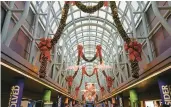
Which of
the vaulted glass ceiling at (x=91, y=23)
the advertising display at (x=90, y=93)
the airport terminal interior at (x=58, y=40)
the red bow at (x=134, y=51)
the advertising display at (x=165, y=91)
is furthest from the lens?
the advertising display at (x=90, y=93)

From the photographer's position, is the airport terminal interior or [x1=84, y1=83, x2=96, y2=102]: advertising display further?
[x1=84, y1=83, x2=96, y2=102]: advertising display

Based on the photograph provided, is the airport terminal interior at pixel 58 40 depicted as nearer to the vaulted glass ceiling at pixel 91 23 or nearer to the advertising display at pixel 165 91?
the advertising display at pixel 165 91

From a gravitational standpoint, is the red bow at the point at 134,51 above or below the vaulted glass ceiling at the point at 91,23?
below

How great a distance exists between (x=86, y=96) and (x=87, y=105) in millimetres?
2640

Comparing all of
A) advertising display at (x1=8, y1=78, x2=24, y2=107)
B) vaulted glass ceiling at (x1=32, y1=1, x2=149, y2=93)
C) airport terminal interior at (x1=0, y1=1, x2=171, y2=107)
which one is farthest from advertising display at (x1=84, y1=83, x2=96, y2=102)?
advertising display at (x1=8, y1=78, x2=24, y2=107)

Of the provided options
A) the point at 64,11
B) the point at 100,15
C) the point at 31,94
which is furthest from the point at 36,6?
the point at 100,15

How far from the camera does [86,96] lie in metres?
46.7

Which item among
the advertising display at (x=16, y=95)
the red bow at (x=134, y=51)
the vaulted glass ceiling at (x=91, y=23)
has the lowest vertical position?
the advertising display at (x=16, y=95)

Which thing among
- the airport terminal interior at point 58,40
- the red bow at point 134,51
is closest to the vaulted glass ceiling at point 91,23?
the airport terminal interior at point 58,40

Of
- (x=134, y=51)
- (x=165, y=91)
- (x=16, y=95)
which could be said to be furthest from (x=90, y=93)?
(x=134, y=51)

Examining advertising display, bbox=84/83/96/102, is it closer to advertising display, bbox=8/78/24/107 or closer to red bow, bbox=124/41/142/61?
advertising display, bbox=8/78/24/107

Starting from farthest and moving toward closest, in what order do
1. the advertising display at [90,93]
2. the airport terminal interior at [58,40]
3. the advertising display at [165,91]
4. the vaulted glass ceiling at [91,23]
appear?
the advertising display at [90,93], the vaulted glass ceiling at [91,23], the airport terminal interior at [58,40], the advertising display at [165,91]

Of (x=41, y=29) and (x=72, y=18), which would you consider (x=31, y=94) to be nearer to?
(x=41, y=29)

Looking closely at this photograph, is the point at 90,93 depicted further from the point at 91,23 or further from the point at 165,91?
the point at 165,91
